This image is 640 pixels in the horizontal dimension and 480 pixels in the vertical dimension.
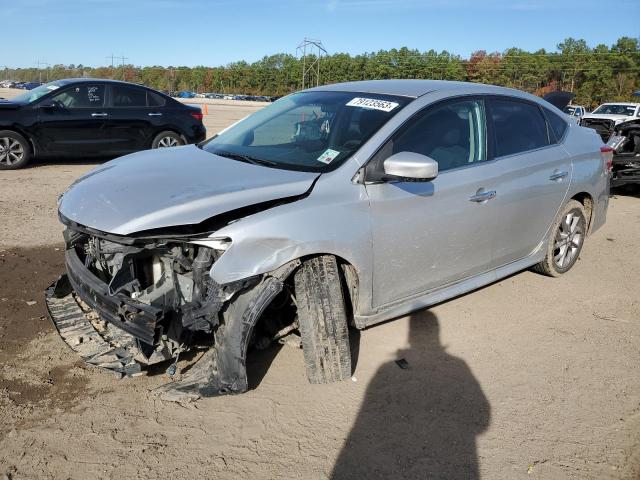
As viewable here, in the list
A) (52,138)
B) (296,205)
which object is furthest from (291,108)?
(52,138)

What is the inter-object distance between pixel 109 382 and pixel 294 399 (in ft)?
3.73

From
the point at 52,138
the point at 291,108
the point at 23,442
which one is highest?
the point at 291,108

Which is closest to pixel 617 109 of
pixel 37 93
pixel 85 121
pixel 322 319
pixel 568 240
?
pixel 568 240

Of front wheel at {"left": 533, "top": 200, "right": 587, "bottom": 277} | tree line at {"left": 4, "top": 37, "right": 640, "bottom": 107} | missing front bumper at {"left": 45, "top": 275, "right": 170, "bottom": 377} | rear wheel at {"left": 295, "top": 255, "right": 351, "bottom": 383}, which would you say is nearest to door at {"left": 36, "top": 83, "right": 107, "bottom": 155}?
missing front bumper at {"left": 45, "top": 275, "right": 170, "bottom": 377}

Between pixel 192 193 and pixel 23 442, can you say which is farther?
pixel 192 193

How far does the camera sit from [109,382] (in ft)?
11.1

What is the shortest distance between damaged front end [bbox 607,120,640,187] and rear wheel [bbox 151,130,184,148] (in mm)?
8172

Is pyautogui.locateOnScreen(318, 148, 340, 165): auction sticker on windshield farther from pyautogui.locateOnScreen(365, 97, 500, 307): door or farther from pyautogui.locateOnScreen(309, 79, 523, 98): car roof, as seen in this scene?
pyautogui.locateOnScreen(309, 79, 523, 98): car roof

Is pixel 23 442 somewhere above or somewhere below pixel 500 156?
below

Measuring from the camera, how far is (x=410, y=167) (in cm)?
324

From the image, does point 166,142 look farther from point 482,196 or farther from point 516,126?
point 482,196

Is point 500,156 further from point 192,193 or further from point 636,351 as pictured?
point 192,193

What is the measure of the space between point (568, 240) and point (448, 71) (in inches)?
3003

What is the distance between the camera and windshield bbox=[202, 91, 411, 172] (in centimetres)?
361
